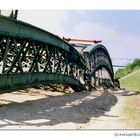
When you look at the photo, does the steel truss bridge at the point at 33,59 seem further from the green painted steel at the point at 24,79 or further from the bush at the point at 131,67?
the bush at the point at 131,67

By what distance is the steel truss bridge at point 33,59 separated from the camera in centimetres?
1666

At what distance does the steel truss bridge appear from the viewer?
16.7 metres

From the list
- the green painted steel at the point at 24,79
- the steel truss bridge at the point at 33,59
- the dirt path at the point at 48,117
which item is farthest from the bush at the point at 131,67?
the dirt path at the point at 48,117

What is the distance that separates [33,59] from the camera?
1984 cm

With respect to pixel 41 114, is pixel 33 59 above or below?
above

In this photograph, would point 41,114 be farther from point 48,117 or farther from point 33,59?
point 33,59

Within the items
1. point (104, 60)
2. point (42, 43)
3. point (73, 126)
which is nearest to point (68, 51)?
point (42, 43)

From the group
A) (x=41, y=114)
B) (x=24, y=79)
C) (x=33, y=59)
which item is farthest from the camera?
(x=33, y=59)

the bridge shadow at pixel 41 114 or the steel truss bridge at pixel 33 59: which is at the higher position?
the steel truss bridge at pixel 33 59

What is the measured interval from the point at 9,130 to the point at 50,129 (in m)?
1.34

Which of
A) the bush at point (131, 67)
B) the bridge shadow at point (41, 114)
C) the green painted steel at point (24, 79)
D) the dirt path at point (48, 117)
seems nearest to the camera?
the dirt path at point (48, 117)

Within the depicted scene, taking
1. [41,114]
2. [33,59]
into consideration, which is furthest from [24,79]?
[41,114]

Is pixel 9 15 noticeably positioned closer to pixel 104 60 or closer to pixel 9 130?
pixel 9 130
